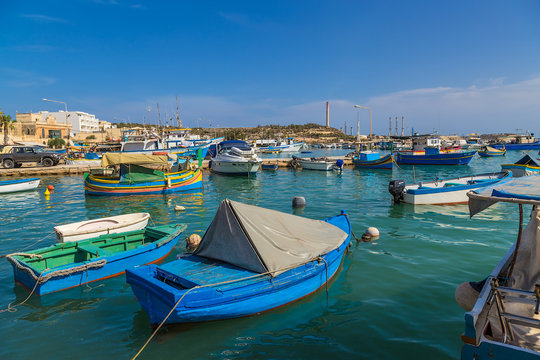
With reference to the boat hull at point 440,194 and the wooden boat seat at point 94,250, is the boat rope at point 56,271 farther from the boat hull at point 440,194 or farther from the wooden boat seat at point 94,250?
the boat hull at point 440,194

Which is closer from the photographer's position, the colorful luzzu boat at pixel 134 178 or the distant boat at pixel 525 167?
the colorful luzzu boat at pixel 134 178

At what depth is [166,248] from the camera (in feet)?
34.8

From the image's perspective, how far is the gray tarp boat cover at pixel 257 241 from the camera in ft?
23.4

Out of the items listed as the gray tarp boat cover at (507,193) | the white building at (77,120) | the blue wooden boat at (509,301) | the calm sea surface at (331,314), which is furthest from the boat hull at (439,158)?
the white building at (77,120)

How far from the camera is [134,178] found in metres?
23.9

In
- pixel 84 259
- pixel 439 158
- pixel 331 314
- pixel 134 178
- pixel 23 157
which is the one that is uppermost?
pixel 23 157

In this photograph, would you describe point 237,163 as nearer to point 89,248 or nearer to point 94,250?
point 89,248

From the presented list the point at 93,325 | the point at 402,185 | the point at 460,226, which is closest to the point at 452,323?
the point at 93,325

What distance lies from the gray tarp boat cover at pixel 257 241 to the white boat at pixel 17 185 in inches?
927

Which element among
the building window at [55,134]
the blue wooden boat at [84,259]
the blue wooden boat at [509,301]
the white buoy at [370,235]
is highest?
the building window at [55,134]

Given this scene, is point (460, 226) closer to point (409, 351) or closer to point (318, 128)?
point (409, 351)

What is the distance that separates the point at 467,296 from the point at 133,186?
72.4ft

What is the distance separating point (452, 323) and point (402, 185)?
42.7ft

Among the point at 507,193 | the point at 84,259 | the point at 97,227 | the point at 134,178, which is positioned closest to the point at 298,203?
the point at 97,227
